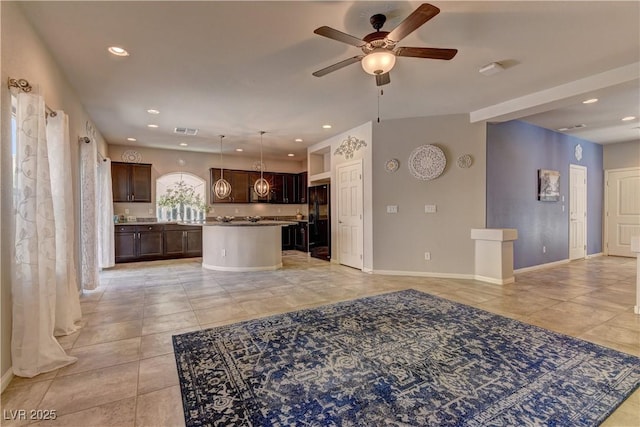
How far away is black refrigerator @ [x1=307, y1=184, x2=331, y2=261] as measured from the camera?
7.11 metres

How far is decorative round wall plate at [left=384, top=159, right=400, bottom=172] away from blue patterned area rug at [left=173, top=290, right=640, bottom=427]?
2884 millimetres

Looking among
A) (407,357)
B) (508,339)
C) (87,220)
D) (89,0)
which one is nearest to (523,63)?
(508,339)

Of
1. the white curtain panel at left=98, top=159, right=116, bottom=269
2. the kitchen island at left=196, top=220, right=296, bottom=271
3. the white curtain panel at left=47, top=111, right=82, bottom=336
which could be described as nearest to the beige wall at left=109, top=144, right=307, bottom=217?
the white curtain panel at left=98, top=159, right=116, bottom=269

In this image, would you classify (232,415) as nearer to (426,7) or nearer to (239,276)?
(426,7)

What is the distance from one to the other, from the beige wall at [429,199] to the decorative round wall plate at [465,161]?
0.06 m

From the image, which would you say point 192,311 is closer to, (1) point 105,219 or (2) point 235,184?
(1) point 105,219

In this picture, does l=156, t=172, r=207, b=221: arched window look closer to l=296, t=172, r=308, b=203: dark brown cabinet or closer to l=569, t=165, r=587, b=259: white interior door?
l=296, t=172, r=308, b=203: dark brown cabinet

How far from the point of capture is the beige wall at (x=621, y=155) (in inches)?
279

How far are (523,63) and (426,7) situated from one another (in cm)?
211

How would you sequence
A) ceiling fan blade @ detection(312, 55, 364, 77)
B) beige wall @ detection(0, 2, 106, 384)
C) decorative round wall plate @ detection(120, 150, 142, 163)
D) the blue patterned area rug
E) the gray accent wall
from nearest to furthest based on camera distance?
the blue patterned area rug
beige wall @ detection(0, 2, 106, 384)
ceiling fan blade @ detection(312, 55, 364, 77)
the gray accent wall
decorative round wall plate @ detection(120, 150, 142, 163)

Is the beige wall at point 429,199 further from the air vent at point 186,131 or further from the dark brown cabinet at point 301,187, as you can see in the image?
the dark brown cabinet at point 301,187

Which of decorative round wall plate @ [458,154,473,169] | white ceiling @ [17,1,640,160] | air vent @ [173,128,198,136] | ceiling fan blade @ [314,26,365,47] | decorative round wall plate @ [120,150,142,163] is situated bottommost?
decorative round wall plate @ [458,154,473,169]

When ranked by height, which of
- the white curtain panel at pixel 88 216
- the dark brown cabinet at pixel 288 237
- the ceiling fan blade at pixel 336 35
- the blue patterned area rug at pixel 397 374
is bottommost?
the blue patterned area rug at pixel 397 374

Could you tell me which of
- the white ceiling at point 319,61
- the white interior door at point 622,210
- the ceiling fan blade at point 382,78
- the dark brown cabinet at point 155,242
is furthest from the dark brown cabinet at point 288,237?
the white interior door at point 622,210
